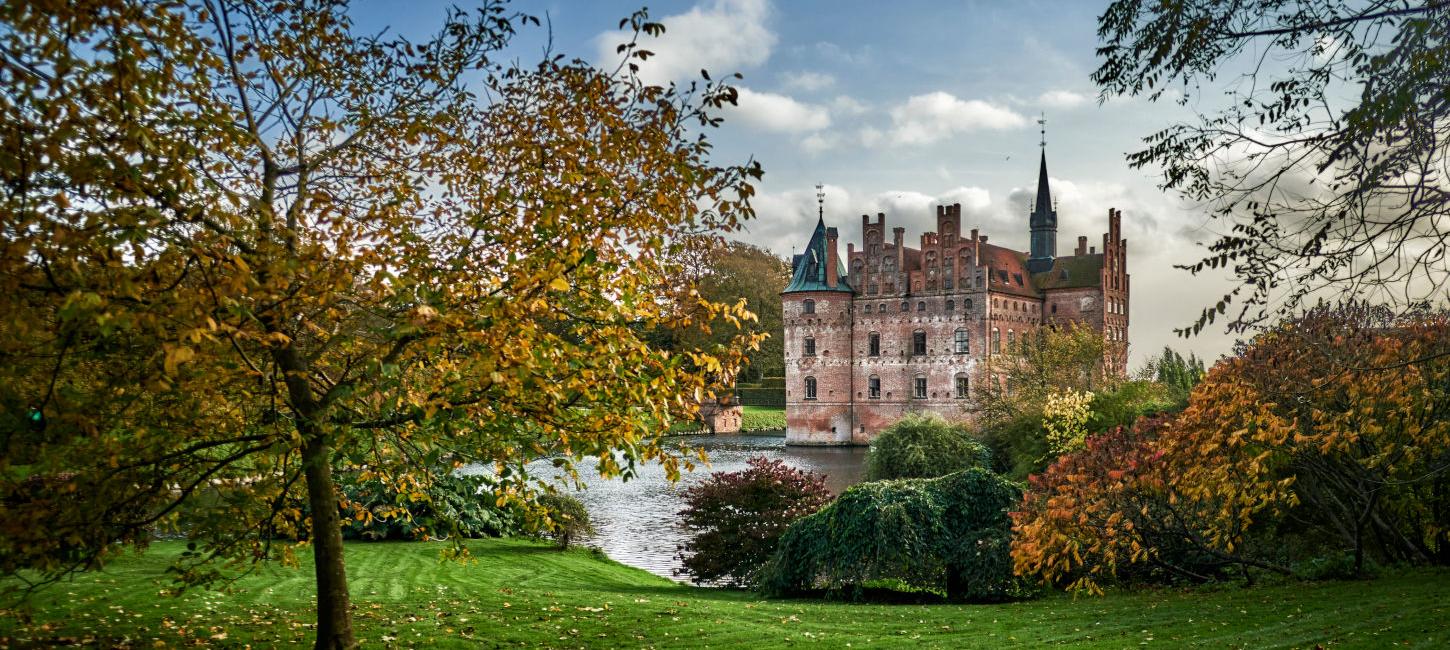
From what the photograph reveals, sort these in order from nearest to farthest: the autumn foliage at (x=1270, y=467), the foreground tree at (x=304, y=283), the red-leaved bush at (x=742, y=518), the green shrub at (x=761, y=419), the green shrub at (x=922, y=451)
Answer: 1. the foreground tree at (x=304, y=283)
2. the autumn foliage at (x=1270, y=467)
3. the red-leaved bush at (x=742, y=518)
4. the green shrub at (x=922, y=451)
5. the green shrub at (x=761, y=419)

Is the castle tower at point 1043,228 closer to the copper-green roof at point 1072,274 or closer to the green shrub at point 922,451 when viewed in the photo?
the copper-green roof at point 1072,274

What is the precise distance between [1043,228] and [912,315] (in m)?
11.5

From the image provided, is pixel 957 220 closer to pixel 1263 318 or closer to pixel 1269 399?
pixel 1269 399

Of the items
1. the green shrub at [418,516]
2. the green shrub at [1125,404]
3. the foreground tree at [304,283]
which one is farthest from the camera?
the green shrub at [1125,404]

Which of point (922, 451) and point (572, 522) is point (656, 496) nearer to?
point (922, 451)

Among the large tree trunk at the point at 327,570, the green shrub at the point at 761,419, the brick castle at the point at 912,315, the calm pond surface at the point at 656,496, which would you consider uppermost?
the brick castle at the point at 912,315

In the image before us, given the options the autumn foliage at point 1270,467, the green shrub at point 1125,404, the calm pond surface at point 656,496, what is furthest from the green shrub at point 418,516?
the green shrub at point 1125,404

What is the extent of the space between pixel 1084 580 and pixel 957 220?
139ft

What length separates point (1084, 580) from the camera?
1270 centimetres

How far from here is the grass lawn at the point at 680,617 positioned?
8.45m

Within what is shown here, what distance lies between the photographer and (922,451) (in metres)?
30.2

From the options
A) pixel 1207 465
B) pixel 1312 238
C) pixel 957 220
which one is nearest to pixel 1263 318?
pixel 1312 238

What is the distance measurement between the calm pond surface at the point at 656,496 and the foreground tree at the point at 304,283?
1925 mm

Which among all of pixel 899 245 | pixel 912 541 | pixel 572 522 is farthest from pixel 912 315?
pixel 912 541
